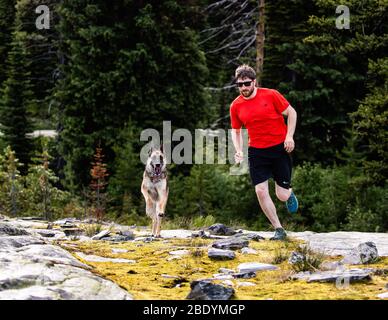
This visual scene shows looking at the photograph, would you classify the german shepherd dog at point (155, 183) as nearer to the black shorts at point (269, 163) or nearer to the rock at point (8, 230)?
the black shorts at point (269, 163)

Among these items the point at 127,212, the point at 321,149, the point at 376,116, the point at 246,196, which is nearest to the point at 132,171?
the point at 127,212

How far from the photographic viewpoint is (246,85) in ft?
29.6

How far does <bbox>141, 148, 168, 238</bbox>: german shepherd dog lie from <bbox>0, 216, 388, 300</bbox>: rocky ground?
6.18ft

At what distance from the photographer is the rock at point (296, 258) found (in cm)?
684

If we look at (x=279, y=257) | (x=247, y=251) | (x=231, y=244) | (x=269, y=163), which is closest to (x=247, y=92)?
(x=269, y=163)

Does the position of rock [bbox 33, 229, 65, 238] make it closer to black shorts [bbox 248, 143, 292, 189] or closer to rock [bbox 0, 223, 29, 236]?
rock [bbox 0, 223, 29, 236]

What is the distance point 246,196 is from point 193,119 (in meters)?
6.57

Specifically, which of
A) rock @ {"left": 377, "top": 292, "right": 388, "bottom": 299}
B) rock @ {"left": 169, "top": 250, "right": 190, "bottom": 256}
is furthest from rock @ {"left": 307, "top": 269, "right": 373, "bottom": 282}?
rock @ {"left": 169, "top": 250, "right": 190, "bottom": 256}

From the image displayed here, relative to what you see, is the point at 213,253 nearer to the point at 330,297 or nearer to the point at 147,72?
the point at 330,297

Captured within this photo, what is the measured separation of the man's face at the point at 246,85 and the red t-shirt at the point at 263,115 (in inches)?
6.7

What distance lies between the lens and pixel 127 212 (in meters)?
23.1

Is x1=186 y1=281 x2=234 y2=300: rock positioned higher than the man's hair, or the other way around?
the man's hair

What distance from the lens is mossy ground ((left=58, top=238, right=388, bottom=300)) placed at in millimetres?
5645

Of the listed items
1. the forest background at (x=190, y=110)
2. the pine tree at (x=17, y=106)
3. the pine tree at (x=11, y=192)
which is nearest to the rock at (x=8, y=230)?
the forest background at (x=190, y=110)
